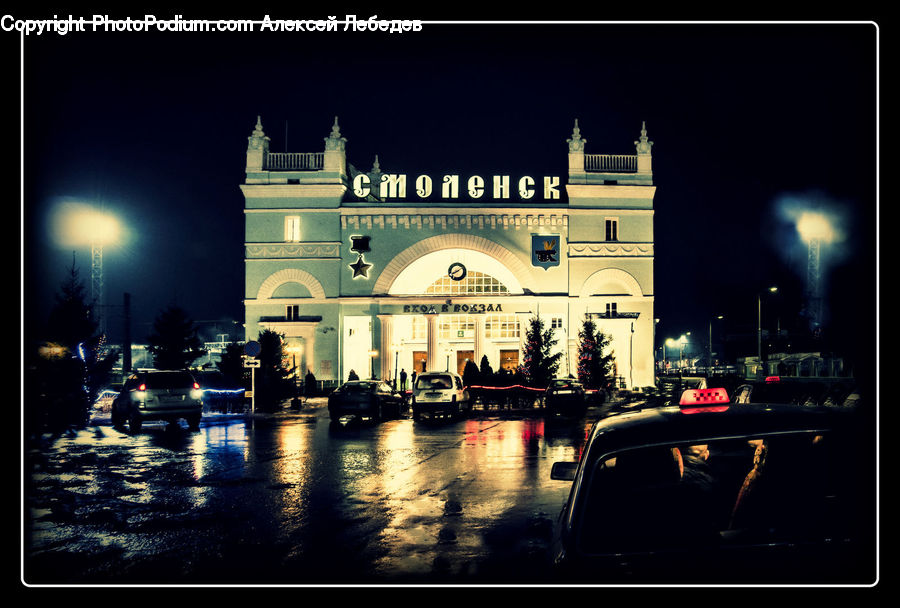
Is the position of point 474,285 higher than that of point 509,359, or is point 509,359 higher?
point 474,285

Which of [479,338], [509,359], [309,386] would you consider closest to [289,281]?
[309,386]

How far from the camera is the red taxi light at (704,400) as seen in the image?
3.98 meters

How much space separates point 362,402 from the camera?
26844 mm

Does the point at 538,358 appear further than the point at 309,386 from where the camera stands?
Yes

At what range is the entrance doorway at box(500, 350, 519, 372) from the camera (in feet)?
199

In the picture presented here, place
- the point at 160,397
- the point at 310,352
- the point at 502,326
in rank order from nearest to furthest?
the point at 160,397
the point at 310,352
the point at 502,326

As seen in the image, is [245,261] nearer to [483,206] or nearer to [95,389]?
[483,206]

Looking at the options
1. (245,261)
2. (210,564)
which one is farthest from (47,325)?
(245,261)

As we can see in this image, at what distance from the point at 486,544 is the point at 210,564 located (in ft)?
8.60

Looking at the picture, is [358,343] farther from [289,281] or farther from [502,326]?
[502,326]

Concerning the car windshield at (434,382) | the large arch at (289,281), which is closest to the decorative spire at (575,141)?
the large arch at (289,281)

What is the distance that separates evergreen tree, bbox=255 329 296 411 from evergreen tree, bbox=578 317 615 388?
20.2 metres

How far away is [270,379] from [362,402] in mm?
9416

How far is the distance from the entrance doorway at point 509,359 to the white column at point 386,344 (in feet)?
27.7
